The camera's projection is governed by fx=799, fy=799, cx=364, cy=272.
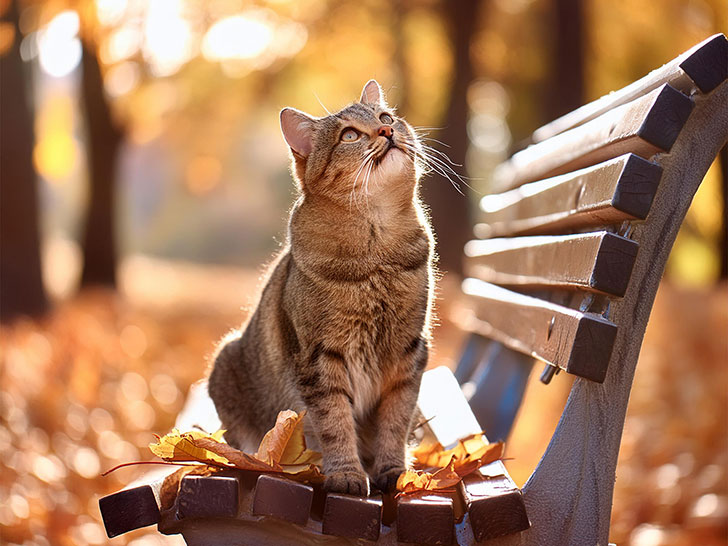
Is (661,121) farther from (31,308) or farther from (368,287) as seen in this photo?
(31,308)

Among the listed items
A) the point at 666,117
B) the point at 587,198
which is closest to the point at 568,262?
the point at 587,198

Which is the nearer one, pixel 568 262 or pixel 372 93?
pixel 568 262

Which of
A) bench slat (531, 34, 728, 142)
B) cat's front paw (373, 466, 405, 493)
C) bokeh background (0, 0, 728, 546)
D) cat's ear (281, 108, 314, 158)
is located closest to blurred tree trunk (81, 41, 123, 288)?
bokeh background (0, 0, 728, 546)

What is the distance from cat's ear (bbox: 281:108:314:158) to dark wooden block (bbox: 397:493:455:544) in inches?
47.5

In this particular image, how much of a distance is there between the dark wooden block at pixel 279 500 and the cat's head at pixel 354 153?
89 centimetres

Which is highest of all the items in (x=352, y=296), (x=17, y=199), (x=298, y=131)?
(x=17, y=199)

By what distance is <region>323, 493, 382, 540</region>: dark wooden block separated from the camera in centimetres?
167

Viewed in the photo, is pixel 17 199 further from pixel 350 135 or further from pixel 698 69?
pixel 698 69

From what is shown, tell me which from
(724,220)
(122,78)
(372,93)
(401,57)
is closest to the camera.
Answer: (372,93)

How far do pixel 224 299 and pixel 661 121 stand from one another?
390 inches

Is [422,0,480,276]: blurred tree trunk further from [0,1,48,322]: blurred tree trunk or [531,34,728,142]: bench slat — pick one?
[531,34,728,142]: bench slat

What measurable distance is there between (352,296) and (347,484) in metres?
0.53

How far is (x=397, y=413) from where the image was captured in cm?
223

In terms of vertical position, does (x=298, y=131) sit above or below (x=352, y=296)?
above
